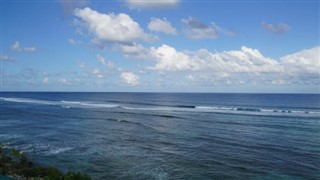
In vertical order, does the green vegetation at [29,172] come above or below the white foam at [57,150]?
above

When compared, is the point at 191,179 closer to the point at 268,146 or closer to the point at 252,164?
the point at 252,164

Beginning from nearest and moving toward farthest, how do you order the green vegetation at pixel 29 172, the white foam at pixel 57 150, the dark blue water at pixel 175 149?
the green vegetation at pixel 29 172 < the dark blue water at pixel 175 149 < the white foam at pixel 57 150

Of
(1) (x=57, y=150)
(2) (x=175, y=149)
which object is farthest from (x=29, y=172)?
(2) (x=175, y=149)

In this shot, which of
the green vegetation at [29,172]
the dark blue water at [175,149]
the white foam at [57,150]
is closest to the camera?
the green vegetation at [29,172]

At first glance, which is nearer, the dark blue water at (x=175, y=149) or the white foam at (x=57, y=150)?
the dark blue water at (x=175, y=149)

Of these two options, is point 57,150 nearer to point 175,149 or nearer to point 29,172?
point 29,172

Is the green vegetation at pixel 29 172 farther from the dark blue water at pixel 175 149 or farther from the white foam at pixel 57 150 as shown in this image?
the white foam at pixel 57 150

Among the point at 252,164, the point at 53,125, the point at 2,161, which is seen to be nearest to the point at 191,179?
the point at 252,164

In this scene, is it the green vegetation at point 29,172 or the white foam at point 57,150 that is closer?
the green vegetation at point 29,172

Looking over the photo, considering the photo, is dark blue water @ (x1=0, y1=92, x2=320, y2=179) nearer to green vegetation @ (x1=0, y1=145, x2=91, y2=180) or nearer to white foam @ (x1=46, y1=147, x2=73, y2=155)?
white foam @ (x1=46, y1=147, x2=73, y2=155)

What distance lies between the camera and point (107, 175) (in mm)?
30047

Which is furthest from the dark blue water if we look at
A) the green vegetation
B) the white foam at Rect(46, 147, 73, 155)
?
the green vegetation

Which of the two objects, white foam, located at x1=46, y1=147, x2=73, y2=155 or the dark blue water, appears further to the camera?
white foam, located at x1=46, y1=147, x2=73, y2=155

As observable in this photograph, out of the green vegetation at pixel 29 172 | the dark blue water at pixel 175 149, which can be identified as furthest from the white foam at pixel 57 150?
the green vegetation at pixel 29 172
